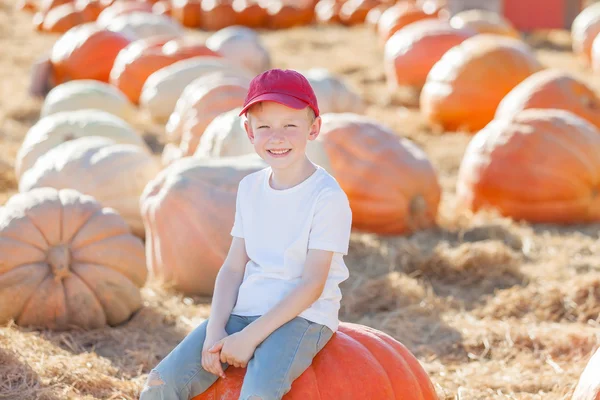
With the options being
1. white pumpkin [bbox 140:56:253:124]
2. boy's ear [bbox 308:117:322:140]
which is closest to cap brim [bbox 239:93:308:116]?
boy's ear [bbox 308:117:322:140]

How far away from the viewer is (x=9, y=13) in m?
16.1

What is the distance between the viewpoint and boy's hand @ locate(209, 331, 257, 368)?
103 inches

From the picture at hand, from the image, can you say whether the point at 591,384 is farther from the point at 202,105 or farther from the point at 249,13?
the point at 249,13

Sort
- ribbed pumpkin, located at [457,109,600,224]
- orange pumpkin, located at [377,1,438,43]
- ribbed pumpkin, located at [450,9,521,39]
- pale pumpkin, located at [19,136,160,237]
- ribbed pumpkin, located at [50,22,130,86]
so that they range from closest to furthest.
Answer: pale pumpkin, located at [19,136,160,237]
ribbed pumpkin, located at [457,109,600,224]
ribbed pumpkin, located at [50,22,130,86]
ribbed pumpkin, located at [450,9,521,39]
orange pumpkin, located at [377,1,438,43]

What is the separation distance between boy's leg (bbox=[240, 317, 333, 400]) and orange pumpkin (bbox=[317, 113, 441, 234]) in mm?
2884

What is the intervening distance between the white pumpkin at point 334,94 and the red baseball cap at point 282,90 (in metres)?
4.81

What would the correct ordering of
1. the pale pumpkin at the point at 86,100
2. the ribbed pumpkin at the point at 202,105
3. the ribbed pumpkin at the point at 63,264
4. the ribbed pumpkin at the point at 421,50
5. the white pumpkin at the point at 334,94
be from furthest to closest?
the ribbed pumpkin at the point at 421,50 → the white pumpkin at the point at 334,94 → the pale pumpkin at the point at 86,100 → the ribbed pumpkin at the point at 202,105 → the ribbed pumpkin at the point at 63,264

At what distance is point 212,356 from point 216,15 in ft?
41.9

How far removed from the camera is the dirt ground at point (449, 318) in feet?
11.3

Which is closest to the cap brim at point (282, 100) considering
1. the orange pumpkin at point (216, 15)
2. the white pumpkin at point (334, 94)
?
the white pumpkin at point (334, 94)

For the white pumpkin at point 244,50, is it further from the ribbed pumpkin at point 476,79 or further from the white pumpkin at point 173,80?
the ribbed pumpkin at point 476,79

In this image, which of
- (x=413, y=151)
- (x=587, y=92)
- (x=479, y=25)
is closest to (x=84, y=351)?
(x=413, y=151)

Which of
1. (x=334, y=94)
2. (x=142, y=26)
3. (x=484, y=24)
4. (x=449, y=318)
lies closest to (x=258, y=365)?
(x=449, y=318)

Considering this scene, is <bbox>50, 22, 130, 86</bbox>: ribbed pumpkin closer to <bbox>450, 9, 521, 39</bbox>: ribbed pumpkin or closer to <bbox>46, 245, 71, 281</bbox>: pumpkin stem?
<bbox>450, 9, 521, 39</bbox>: ribbed pumpkin
